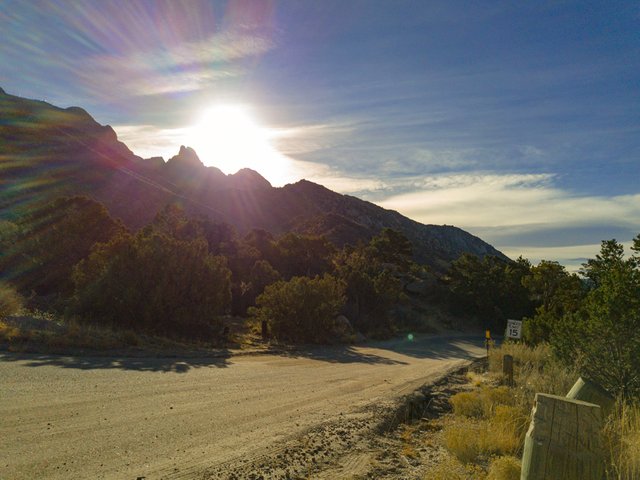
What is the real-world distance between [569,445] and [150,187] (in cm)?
10525

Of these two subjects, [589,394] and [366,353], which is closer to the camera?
[589,394]

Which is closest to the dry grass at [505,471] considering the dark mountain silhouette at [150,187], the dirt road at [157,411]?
the dirt road at [157,411]

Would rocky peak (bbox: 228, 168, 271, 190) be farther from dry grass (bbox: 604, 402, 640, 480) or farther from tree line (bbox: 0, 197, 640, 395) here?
dry grass (bbox: 604, 402, 640, 480)

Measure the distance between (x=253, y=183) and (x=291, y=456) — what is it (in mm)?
141789

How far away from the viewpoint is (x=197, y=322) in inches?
865

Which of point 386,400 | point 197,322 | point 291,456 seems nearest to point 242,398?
point 386,400

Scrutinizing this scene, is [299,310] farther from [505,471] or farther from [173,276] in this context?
[505,471]

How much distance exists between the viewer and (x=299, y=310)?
1075 inches

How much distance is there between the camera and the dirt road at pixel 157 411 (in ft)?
19.1

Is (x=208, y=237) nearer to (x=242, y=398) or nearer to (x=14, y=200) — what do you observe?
(x=14, y=200)

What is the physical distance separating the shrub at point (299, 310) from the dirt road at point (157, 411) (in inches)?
453

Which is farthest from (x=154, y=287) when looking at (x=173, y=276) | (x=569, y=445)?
(x=569, y=445)

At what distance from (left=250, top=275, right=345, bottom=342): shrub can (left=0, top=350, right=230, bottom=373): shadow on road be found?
11.5 metres

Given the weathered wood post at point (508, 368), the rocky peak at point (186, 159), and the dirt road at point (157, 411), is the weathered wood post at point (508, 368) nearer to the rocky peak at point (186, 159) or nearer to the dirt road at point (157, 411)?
the dirt road at point (157, 411)
